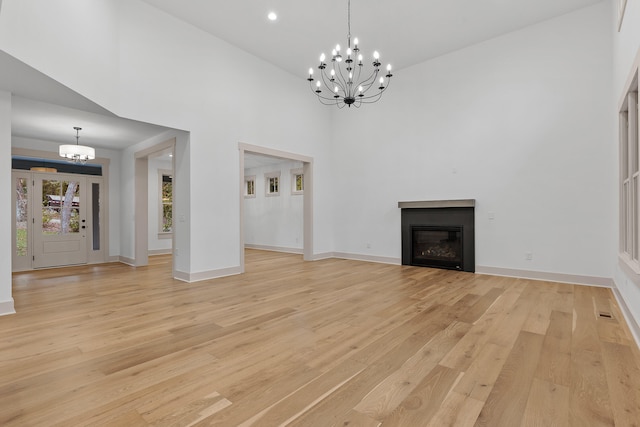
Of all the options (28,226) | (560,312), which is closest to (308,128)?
(560,312)

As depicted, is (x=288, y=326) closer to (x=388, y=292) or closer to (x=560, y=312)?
(x=388, y=292)

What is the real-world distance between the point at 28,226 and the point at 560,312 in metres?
9.43

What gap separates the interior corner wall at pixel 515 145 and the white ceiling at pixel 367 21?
39cm

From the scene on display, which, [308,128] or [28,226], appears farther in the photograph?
[308,128]

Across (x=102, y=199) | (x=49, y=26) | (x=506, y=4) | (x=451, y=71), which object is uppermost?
(x=506, y=4)

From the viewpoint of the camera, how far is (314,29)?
17.6 ft

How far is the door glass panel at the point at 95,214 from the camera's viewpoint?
7.56 m

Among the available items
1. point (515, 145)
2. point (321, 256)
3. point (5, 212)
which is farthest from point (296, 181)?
point (5, 212)

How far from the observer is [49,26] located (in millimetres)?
3035

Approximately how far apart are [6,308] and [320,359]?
3.74 metres

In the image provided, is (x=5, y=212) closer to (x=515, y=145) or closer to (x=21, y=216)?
(x=21, y=216)

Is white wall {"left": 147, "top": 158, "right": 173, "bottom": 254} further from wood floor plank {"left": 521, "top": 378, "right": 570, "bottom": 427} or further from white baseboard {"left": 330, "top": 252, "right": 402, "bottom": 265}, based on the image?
wood floor plank {"left": 521, "top": 378, "right": 570, "bottom": 427}

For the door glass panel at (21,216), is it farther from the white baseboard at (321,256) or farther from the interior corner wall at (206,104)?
the white baseboard at (321,256)

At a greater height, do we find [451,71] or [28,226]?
[451,71]
